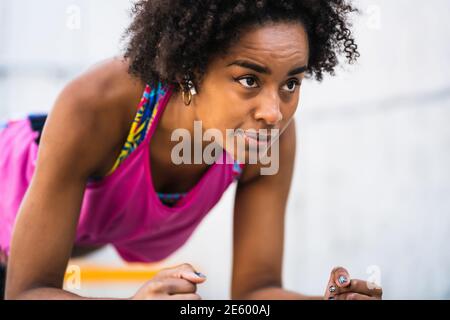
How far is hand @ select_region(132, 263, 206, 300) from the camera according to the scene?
2.86ft

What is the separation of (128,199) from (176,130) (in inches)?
7.5

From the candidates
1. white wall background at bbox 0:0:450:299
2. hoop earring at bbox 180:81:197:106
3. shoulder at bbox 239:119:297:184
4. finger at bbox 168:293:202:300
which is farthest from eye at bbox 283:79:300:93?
white wall background at bbox 0:0:450:299

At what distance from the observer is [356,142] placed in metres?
2.68

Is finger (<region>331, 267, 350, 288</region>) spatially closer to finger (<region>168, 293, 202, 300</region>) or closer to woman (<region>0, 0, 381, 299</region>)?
woman (<region>0, 0, 381, 299</region>)

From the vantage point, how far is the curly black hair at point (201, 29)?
1.00 m

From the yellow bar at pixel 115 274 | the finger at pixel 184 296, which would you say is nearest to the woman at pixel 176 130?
the finger at pixel 184 296

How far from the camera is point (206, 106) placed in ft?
3.51

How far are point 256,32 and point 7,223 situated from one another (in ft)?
2.87

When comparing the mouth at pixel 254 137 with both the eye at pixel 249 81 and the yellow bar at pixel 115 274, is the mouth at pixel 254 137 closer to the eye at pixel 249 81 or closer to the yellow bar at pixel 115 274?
the eye at pixel 249 81

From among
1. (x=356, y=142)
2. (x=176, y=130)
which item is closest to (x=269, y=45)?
(x=176, y=130)

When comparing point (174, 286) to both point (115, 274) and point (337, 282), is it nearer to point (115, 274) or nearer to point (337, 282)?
point (337, 282)
